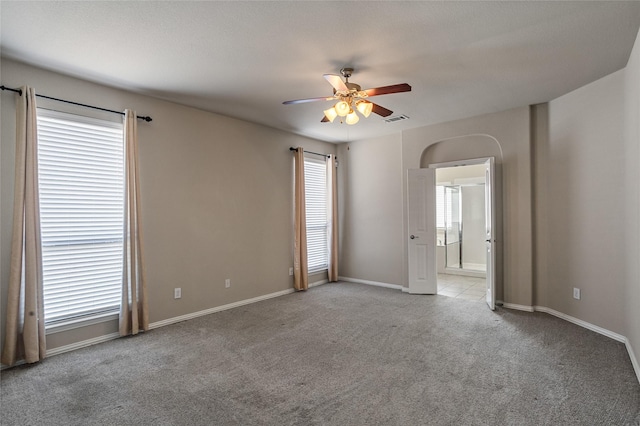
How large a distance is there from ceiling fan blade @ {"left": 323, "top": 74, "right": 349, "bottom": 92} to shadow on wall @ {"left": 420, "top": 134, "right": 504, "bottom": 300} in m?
2.95

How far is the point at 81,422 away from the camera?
2.23 meters

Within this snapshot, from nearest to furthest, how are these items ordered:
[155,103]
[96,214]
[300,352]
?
[300,352] → [96,214] → [155,103]

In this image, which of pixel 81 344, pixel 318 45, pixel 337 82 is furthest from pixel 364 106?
pixel 81 344

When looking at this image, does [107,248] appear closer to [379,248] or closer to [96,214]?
[96,214]

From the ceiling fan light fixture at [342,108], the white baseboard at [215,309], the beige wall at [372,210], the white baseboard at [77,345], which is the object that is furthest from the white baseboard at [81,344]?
the beige wall at [372,210]

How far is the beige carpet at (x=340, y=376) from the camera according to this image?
2.29 meters

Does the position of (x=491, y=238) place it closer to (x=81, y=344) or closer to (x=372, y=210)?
(x=372, y=210)

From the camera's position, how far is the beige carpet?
229 cm

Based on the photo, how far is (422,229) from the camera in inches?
221

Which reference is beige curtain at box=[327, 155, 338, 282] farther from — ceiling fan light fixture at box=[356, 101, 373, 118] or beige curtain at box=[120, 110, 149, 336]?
beige curtain at box=[120, 110, 149, 336]

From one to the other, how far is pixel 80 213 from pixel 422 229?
4.73 metres

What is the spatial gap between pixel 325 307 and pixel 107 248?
9.39 feet

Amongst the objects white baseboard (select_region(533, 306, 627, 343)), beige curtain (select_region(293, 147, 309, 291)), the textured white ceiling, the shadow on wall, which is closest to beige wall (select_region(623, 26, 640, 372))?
white baseboard (select_region(533, 306, 627, 343))

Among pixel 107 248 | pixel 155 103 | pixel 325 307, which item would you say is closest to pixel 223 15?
pixel 155 103
